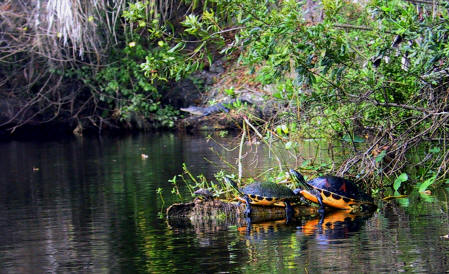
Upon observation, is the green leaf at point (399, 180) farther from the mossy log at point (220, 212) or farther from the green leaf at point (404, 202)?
the mossy log at point (220, 212)

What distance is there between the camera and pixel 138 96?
72.6 ft

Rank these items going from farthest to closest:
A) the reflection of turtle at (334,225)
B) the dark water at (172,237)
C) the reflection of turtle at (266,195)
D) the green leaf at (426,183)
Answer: the green leaf at (426,183), the reflection of turtle at (266,195), the reflection of turtle at (334,225), the dark water at (172,237)

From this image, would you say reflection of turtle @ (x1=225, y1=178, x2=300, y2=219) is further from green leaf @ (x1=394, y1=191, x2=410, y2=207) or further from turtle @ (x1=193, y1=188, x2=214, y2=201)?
green leaf @ (x1=394, y1=191, x2=410, y2=207)

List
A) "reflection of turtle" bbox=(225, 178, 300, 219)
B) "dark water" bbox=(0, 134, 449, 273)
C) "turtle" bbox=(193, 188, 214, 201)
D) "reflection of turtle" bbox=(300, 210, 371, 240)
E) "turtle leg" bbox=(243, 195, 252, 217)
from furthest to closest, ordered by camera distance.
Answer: "turtle" bbox=(193, 188, 214, 201)
"turtle leg" bbox=(243, 195, 252, 217)
"reflection of turtle" bbox=(225, 178, 300, 219)
"reflection of turtle" bbox=(300, 210, 371, 240)
"dark water" bbox=(0, 134, 449, 273)

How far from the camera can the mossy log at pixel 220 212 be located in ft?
26.7

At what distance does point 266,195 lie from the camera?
8.04 m

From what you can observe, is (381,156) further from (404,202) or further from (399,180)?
(404,202)

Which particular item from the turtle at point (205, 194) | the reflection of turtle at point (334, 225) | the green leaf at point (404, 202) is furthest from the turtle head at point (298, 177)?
the green leaf at point (404, 202)

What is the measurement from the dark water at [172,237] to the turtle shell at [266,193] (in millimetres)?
303

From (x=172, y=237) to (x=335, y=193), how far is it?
1.98 m

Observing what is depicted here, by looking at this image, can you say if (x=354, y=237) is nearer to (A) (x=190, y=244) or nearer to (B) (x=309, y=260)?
(B) (x=309, y=260)

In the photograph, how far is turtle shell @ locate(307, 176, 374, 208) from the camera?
820cm

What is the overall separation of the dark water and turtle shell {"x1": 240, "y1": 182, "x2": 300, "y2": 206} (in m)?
0.30

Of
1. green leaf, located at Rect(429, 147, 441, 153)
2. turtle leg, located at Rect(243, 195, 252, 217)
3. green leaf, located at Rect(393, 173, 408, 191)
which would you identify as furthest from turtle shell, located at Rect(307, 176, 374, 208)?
green leaf, located at Rect(429, 147, 441, 153)
